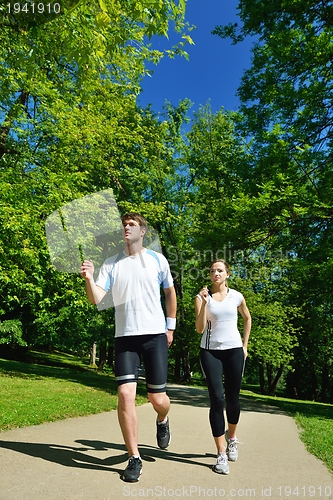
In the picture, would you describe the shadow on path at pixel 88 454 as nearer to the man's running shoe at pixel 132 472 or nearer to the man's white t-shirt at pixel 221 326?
the man's running shoe at pixel 132 472

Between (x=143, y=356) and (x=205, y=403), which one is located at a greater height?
(x=143, y=356)

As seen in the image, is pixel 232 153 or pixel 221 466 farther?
pixel 232 153

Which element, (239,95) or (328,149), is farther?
(239,95)

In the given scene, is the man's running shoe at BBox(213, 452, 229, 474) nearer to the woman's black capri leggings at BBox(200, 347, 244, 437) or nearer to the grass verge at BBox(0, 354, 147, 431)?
the woman's black capri leggings at BBox(200, 347, 244, 437)

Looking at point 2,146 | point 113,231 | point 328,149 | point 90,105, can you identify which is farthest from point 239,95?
point 2,146

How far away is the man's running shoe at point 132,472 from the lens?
326cm

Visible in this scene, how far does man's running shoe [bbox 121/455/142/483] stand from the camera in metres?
3.26

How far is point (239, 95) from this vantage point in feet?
42.1

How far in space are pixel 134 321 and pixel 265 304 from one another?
1674 centimetres

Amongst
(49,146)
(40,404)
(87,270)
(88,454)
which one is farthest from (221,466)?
(49,146)

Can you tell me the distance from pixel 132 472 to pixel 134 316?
1246 millimetres

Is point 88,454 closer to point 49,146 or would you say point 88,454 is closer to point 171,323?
point 171,323

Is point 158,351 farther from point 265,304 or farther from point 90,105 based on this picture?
point 265,304

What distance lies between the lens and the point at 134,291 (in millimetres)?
3766
